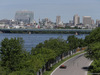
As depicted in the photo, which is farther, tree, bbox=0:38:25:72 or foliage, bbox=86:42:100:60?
foliage, bbox=86:42:100:60

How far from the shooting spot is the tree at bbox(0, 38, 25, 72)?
2811 centimetres

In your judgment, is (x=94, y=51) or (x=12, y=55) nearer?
(x=12, y=55)

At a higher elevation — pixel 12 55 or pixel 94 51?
pixel 12 55

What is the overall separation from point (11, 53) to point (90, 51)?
1691 centimetres

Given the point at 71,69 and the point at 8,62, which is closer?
the point at 8,62

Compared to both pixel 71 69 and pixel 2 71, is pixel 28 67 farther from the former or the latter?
pixel 71 69

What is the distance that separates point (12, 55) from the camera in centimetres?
2861

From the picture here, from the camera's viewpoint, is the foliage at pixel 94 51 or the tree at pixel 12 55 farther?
the foliage at pixel 94 51

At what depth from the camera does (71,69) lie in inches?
1593

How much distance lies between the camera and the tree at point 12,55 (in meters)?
28.1

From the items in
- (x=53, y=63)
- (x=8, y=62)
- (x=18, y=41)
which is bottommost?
(x=53, y=63)

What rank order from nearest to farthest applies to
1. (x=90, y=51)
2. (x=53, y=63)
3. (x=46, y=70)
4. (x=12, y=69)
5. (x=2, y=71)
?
(x=2, y=71)
(x=12, y=69)
(x=46, y=70)
(x=90, y=51)
(x=53, y=63)

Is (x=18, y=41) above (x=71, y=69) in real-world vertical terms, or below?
above

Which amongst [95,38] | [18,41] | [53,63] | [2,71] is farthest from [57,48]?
[2,71]
